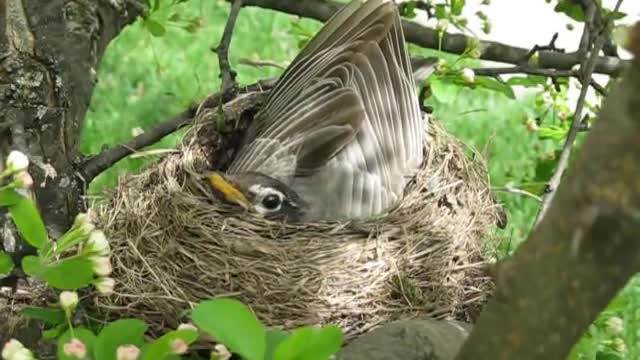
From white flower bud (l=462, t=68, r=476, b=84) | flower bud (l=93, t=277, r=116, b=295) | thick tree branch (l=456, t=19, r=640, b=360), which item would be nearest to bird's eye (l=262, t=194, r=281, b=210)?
white flower bud (l=462, t=68, r=476, b=84)

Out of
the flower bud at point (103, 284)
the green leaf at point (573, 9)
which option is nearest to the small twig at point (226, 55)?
the green leaf at point (573, 9)

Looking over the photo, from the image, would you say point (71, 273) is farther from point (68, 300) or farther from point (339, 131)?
point (339, 131)

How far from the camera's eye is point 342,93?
2113 millimetres

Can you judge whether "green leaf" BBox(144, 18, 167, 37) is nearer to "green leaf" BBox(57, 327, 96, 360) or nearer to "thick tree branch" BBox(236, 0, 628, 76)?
"thick tree branch" BBox(236, 0, 628, 76)

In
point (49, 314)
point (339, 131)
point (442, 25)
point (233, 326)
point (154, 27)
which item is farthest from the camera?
point (154, 27)

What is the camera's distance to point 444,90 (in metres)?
2.11

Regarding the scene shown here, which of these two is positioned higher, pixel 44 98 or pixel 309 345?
pixel 309 345

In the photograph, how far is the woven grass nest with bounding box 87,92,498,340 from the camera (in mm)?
1769

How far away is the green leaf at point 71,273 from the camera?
123 centimetres

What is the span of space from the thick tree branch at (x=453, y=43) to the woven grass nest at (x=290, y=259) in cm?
42

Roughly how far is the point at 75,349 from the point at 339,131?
3.15ft

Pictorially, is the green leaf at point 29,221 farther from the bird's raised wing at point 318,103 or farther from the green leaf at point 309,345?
the bird's raised wing at point 318,103

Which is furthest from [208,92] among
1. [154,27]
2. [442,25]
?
[442,25]

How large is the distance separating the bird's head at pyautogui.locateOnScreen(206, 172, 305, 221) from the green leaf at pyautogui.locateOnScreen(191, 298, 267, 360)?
89 cm
